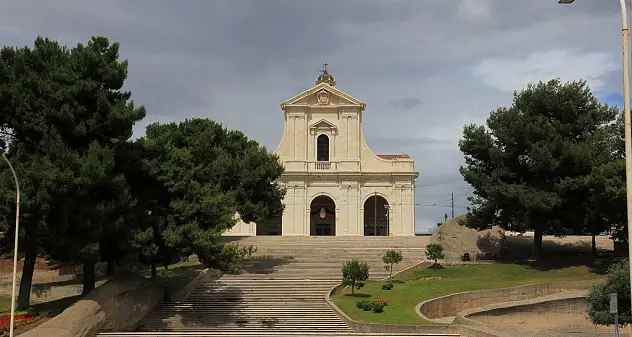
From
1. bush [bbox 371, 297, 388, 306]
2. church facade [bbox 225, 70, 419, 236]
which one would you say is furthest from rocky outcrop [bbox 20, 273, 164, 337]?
church facade [bbox 225, 70, 419, 236]

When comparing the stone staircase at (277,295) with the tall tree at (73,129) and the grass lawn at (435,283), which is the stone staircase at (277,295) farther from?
the tall tree at (73,129)

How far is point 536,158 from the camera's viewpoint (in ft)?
135

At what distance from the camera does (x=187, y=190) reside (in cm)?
3084

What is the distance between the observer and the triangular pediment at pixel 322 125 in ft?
204

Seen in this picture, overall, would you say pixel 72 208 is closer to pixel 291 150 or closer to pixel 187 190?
pixel 187 190

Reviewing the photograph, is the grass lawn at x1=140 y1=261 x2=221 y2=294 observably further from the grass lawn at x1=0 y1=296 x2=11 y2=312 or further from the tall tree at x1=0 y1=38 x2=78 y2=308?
the tall tree at x1=0 y1=38 x2=78 y2=308

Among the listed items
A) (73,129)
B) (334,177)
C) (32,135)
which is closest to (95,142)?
(73,129)

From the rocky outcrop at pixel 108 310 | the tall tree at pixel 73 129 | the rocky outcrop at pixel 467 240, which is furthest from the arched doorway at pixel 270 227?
the tall tree at pixel 73 129

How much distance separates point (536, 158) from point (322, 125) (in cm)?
2485

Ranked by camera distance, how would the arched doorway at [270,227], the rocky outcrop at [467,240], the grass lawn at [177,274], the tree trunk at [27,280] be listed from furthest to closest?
1. the arched doorway at [270,227]
2. the rocky outcrop at [467,240]
3. the grass lawn at [177,274]
4. the tree trunk at [27,280]

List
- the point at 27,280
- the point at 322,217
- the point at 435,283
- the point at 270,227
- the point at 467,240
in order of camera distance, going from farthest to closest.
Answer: the point at 270,227
the point at 322,217
the point at 467,240
the point at 435,283
the point at 27,280

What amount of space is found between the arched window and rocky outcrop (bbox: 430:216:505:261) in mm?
16560

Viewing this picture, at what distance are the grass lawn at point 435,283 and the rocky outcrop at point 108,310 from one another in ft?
29.5

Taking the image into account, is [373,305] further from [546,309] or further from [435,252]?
[435,252]
